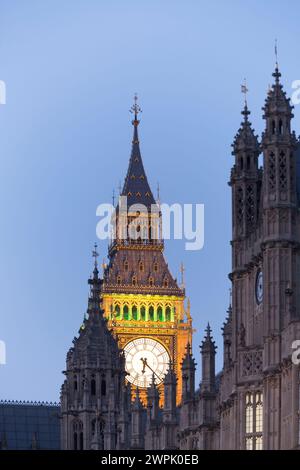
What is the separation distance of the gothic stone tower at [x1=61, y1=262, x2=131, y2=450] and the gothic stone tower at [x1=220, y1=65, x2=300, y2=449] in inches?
2082

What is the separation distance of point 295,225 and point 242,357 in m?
7.77

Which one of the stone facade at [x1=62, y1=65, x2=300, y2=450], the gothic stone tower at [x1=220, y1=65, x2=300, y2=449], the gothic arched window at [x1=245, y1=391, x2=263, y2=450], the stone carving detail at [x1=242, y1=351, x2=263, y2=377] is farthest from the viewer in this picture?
the stone carving detail at [x1=242, y1=351, x2=263, y2=377]

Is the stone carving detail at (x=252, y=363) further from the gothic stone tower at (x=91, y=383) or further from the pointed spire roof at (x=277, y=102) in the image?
the gothic stone tower at (x=91, y=383)

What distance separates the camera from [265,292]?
121 meters

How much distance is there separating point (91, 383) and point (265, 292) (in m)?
65.4

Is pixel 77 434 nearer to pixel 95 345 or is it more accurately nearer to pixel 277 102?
pixel 95 345

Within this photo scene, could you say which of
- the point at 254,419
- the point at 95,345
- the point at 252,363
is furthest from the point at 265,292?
the point at 95,345

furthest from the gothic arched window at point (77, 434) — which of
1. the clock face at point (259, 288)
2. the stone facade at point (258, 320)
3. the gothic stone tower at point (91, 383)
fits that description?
the clock face at point (259, 288)

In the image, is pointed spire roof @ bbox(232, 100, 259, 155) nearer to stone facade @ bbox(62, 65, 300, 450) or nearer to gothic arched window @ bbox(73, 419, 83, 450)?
stone facade @ bbox(62, 65, 300, 450)

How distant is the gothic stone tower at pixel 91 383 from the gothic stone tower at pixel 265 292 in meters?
52.9

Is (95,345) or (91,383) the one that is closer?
(91,383)

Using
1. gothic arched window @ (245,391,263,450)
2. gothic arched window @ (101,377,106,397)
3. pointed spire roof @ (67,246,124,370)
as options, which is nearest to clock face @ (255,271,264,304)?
gothic arched window @ (245,391,263,450)

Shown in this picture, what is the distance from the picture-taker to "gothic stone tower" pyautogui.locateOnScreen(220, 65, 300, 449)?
117688mm

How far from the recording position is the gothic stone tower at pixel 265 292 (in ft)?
386
